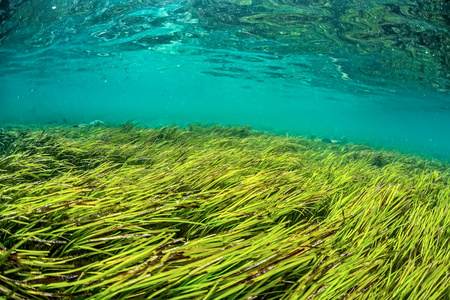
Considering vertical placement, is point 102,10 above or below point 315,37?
above

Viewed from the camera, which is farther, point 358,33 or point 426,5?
point 358,33

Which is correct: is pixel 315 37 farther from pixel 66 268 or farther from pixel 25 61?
pixel 25 61

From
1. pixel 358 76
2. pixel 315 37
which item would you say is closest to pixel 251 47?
pixel 315 37

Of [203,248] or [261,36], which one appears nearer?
[203,248]

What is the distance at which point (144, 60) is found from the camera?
2931 cm

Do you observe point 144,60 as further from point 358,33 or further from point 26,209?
point 26,209

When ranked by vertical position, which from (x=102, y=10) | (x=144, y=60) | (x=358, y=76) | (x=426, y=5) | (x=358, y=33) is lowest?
(x=358, y=76)

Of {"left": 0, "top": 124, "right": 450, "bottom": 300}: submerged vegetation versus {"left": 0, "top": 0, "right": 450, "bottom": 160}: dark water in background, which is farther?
{"left": 0, "top": 0, "right": 450, "bottom": 160}: dark water in background

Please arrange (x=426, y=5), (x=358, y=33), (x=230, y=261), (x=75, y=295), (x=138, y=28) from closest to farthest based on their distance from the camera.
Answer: (x=75, y=295) < (x=230, y=261) < (x=426, y=5) < (x=358, y=33) < (x=138, y=28)

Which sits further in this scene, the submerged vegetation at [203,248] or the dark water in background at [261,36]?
the dark water in background at [261,36]

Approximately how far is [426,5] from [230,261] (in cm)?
1307

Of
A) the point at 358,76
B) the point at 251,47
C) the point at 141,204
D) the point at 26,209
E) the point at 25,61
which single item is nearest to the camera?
the point at 26,209

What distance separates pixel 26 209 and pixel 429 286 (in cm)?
247

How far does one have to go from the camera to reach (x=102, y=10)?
44.7ft
